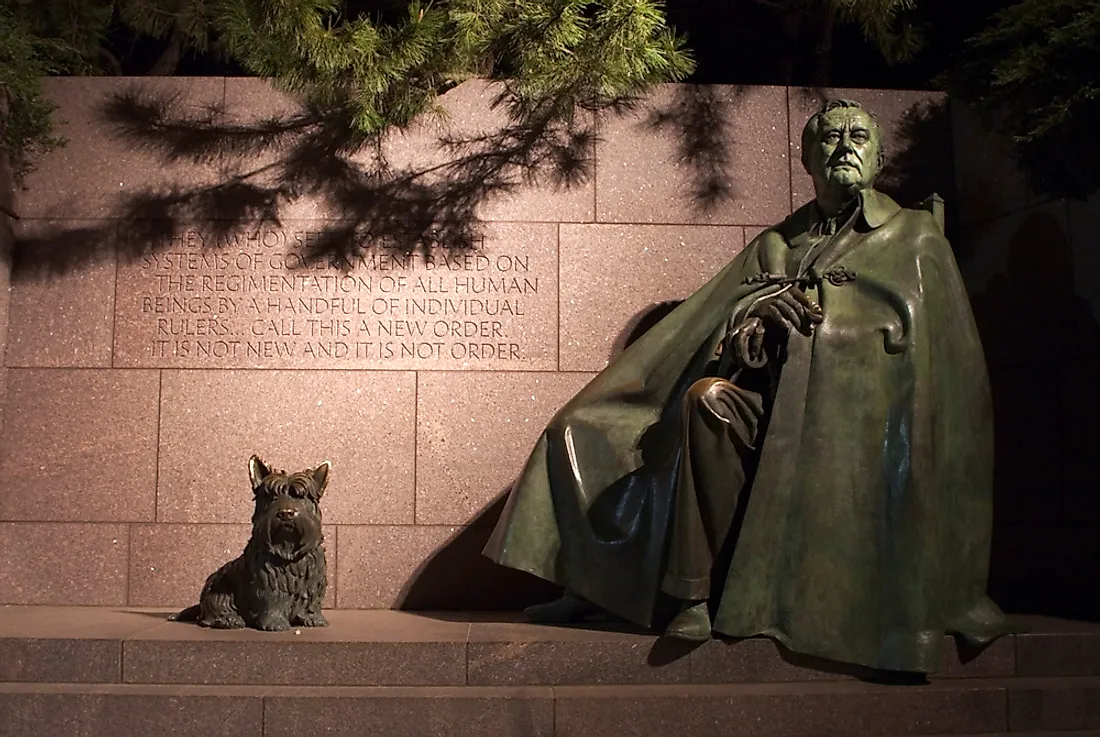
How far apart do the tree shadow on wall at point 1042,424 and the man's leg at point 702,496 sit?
1961 mm

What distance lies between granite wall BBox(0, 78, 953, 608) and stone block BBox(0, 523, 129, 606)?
0.04 ft

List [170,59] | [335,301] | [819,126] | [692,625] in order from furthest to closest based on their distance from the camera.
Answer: [170,59] < [335,301] < [819,126] < [692,625]

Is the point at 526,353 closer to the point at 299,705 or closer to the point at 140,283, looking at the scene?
the point at 140,283

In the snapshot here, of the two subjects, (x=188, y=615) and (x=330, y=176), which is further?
(x=330, y=176)

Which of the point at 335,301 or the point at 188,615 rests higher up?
the point at 335,301

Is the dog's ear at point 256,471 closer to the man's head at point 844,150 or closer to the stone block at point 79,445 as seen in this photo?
the stone block at point 79,445

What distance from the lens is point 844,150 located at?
5.02 m

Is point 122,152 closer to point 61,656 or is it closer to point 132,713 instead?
point 61,656

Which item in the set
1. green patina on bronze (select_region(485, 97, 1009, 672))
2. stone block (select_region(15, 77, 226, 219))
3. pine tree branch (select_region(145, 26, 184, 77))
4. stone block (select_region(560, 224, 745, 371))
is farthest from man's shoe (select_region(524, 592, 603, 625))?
pine tree branch (select_region(145, 26, 184, 77))

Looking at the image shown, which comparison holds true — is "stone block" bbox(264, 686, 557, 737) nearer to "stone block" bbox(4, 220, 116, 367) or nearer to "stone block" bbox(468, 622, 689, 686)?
"stone block" bbox(468, 622, 689, 686)

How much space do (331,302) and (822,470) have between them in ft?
9.77

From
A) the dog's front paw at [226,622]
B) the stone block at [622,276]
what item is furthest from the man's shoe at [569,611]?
the stone block at [622,276]

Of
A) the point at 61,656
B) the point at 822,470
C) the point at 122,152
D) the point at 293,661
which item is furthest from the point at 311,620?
the point at 122,152

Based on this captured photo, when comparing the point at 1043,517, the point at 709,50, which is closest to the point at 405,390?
the point at 1043,517
